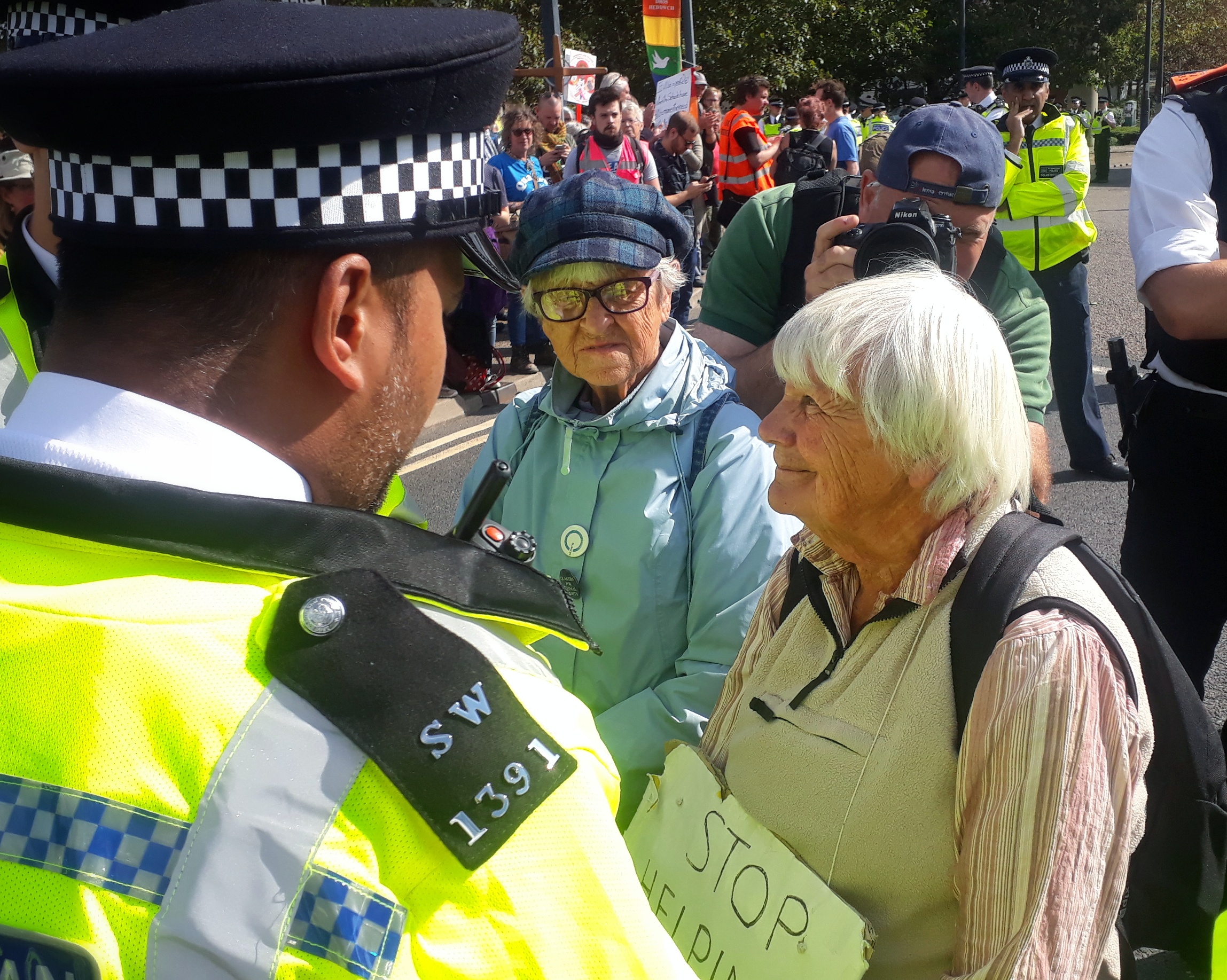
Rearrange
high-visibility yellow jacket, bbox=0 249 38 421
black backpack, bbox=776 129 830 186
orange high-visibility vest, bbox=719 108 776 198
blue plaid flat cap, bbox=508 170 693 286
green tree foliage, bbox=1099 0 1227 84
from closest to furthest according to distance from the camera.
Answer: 1. high-visibility yellow jacket, bbox=0 249 38 421
2. blue plaid flat cap, bbox=508 170 693 286
3. orange high-visibility vest, bbox=719 108 776 198
4. black backpack, bbox=776 129 830 186
5. green tree foliage, bbox=1099 0 1227 84

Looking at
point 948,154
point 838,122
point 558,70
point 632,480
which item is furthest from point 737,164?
point 632,480

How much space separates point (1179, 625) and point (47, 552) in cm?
252

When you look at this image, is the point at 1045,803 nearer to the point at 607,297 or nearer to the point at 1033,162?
the point at 607,297

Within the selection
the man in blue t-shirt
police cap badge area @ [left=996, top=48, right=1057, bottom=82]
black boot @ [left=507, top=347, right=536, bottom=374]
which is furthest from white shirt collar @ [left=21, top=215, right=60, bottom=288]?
the man in blue t-shirt

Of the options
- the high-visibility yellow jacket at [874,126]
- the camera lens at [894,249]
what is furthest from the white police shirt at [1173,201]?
the high-visibility yellow jacket at [874,126]

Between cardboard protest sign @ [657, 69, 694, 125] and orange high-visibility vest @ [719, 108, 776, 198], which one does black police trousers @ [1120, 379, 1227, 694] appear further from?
orange high-visibility vest @ [719, 108, 776, 198]

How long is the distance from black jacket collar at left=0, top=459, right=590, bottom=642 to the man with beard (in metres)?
7.88

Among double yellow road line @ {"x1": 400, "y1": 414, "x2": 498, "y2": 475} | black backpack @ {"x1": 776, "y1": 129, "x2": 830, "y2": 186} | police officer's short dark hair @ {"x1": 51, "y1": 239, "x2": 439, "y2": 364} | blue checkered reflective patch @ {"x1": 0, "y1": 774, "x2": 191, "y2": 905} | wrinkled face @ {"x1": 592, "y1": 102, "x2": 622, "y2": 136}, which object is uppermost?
police officer's short dark hair @ {"x1": 51, "y1": 239, "x2": 439, "y2": 364}

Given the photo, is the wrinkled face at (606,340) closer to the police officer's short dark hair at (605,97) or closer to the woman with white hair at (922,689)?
the woman with white hair at (922,689)

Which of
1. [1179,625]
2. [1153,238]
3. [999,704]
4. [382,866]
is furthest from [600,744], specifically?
[1179,625]

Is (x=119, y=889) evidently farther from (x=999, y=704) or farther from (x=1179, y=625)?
(x=1179, y=625)

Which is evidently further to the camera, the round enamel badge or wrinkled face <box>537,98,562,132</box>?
wrinkled face <box>537,98,562,132</box>

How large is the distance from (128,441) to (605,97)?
326 inches

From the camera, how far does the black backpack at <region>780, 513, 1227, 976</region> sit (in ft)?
5.08
